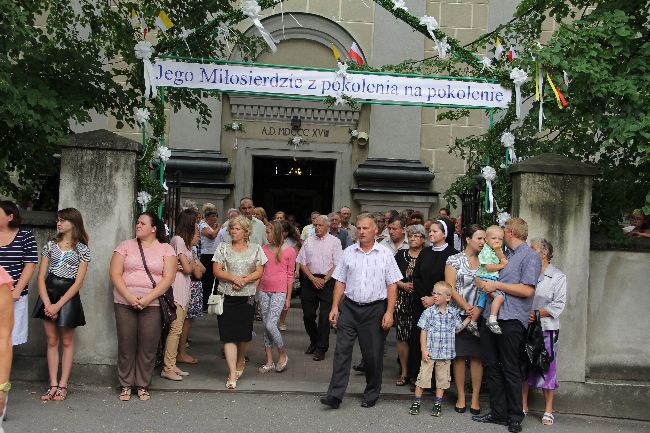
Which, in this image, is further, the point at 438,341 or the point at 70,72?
the point at 70,72

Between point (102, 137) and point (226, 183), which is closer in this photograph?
point (102, 137)

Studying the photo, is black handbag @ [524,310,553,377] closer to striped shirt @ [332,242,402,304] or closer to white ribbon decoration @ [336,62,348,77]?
striped shirt @ [332,242,402,304]

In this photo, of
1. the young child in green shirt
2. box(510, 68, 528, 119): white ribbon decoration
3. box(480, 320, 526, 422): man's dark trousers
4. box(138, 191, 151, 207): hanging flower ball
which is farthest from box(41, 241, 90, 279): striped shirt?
box(510, 68, 528, 119): white ribbon decoration

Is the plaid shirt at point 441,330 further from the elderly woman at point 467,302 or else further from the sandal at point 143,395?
the sandal at point 143,395

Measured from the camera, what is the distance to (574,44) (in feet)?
28.2

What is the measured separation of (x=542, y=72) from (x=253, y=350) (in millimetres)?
5172

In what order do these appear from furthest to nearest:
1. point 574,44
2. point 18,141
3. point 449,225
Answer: point 449,225 < point 18,141 < point 574,44

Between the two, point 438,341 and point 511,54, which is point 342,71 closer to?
point 511,54

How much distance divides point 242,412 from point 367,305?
5.25 ft

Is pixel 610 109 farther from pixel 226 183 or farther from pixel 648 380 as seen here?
pixel 226 183

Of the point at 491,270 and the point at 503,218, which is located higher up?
the point at 503,218

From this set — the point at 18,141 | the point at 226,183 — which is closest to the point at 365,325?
the point at 18,141

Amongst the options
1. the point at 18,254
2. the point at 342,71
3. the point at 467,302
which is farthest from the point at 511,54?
the point at 18,254

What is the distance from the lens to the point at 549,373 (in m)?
7.91
